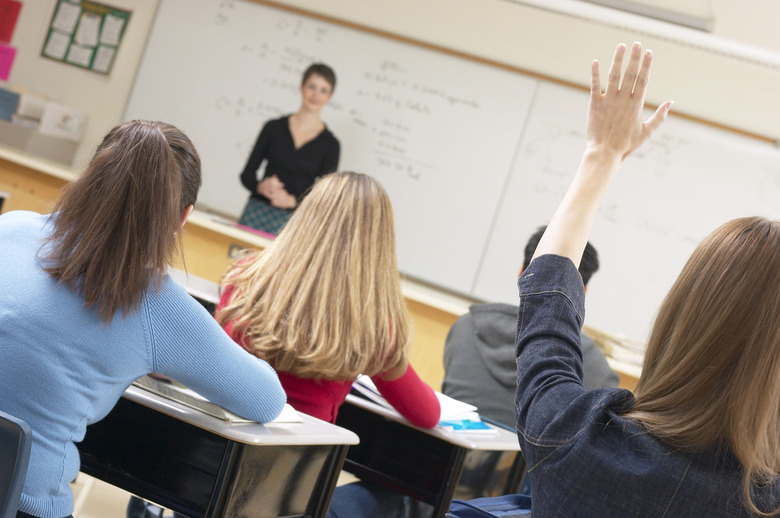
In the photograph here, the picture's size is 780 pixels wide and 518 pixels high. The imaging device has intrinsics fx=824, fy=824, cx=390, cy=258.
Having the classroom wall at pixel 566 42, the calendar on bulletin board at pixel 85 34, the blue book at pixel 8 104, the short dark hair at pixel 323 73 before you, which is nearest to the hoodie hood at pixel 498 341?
the classroom wall at pixel 566 42

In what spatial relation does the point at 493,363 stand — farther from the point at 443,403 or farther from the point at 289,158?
the point at 289,158

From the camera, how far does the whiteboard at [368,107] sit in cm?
519

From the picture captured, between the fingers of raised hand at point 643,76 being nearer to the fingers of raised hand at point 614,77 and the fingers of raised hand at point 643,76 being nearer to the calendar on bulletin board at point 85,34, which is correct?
the fingers of raised hand at point 614,77

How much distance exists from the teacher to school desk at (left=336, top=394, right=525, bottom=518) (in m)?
2.80

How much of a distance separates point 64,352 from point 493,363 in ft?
4.94

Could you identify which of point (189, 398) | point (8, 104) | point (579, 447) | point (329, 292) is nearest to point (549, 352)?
point (579, 447)

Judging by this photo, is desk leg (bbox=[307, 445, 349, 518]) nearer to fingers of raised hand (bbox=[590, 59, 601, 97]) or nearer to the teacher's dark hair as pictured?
the teacher's dark hair

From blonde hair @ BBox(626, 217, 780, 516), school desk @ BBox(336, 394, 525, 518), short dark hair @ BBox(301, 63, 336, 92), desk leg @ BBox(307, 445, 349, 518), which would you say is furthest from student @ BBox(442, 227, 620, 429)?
short dark hair @ BBox(301, 63, 336, 92)

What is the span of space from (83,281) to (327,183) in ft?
3.21

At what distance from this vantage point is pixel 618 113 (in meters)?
1.07

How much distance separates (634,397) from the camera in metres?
0.98

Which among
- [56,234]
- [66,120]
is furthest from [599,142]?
[66,120]

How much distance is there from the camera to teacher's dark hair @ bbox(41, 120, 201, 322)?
1335 mm

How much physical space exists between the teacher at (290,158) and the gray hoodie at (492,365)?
8.34 feet
